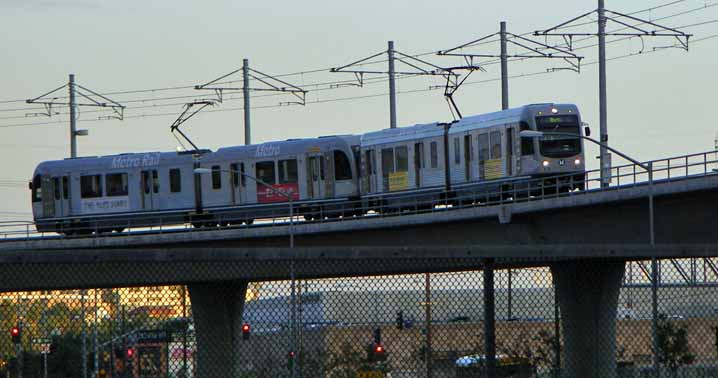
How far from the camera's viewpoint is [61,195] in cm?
6369

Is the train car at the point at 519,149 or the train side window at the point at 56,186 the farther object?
the train side window at the point at 56,186

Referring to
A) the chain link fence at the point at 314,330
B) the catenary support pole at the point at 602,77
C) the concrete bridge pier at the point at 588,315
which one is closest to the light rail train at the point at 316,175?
the catenary support pole at the point at 602,77

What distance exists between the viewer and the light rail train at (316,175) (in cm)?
5047

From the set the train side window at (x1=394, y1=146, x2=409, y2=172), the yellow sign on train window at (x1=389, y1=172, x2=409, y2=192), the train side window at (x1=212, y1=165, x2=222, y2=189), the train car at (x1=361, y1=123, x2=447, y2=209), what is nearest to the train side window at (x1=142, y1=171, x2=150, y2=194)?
the train side window at (x1=212, y1=165, x2=222, y2=189)

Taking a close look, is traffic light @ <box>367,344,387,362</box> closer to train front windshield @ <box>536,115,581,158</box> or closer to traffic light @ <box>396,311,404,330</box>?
traffic light @ <box>396,311,404,330</box>

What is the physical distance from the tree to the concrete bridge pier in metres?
0.57

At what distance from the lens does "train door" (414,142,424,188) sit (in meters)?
54.3

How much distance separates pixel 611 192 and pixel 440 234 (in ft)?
36.2

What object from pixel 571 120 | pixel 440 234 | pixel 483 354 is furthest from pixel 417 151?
pixel 483 354

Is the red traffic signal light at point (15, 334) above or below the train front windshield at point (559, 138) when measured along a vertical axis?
below

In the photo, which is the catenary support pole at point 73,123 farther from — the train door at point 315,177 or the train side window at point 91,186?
the train door at point 315,177

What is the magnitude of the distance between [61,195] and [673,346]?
169 feet

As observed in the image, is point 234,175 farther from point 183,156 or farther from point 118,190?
point 118,190

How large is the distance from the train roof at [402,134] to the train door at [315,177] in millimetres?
2168
